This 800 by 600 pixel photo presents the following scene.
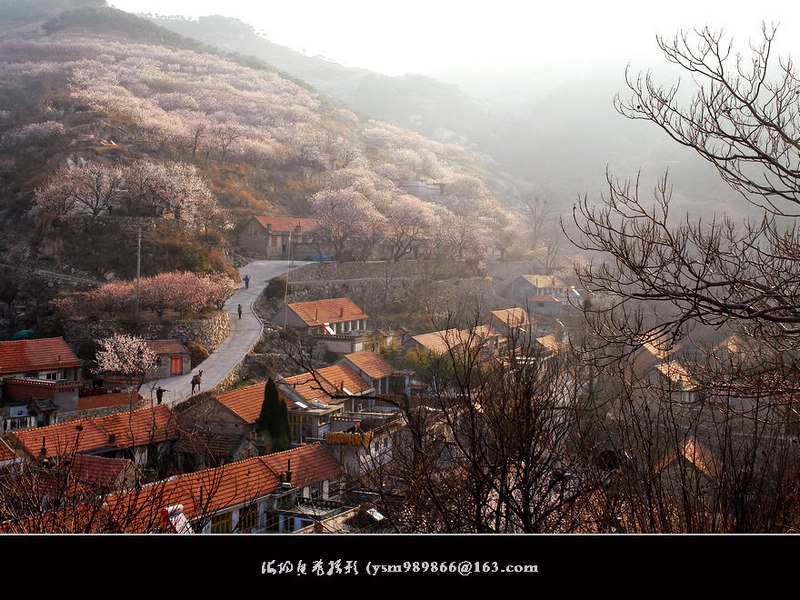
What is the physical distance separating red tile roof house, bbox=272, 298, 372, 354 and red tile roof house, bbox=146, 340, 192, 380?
2382 millimetres

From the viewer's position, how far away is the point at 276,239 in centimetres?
1811

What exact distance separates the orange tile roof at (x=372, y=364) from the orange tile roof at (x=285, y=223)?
24.4ft

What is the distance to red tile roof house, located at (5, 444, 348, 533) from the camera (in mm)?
1648

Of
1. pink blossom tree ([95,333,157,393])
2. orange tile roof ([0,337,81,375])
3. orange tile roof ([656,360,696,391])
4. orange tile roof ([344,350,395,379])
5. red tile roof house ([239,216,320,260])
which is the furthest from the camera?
red tile roof house ([239,216,320,260])

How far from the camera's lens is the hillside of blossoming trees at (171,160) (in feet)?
49.0

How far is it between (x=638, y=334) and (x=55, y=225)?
15.7 meters

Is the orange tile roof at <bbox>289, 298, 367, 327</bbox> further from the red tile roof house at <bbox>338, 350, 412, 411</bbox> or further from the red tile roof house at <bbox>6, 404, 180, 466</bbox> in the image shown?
the red tile roof house at <bbox>6, 404, 180, 466</bbox>

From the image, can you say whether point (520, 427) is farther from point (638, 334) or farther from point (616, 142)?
point (616, 142)

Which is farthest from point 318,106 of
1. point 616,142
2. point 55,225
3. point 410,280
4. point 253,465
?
point 253,465

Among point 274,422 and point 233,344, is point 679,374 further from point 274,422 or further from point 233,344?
point 233,344

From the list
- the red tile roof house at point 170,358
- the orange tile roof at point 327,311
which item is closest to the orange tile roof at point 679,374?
the red tile roof house at point 170,358

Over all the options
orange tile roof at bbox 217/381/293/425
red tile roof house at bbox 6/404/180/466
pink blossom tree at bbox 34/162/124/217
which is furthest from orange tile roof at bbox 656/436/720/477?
A: pink blossom tree at bbox 34/162/124/217

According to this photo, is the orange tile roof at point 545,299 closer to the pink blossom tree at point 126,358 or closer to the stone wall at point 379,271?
the stone wall at point 379,271

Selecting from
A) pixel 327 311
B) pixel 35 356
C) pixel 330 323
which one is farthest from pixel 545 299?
pixel 35 356
